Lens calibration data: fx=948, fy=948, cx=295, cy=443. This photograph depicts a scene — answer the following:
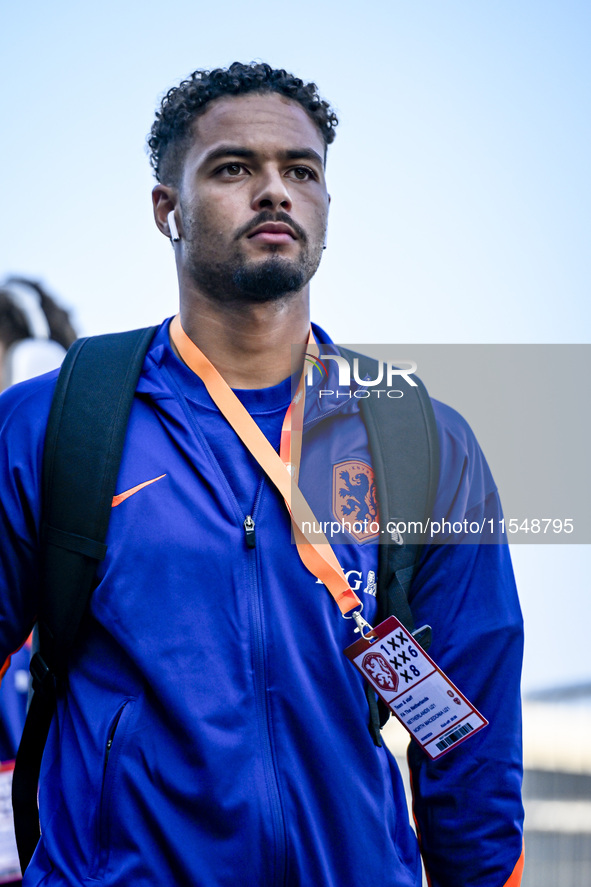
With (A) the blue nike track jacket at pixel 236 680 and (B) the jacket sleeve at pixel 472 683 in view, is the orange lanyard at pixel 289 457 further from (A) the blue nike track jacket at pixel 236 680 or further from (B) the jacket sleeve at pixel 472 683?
(B) the jacket sleeve at pixel 472 683

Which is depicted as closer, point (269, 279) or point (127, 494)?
point (127, 494)

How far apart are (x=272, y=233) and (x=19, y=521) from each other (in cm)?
93

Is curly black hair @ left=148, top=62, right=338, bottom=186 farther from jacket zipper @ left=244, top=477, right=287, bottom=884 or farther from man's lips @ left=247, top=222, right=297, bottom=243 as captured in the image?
jacket zipper @ left=244, top=477, right=287, bottom=884

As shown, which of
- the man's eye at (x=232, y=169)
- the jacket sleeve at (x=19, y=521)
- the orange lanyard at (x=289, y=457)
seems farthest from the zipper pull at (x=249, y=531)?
the man's eye at (x=232, y=169)

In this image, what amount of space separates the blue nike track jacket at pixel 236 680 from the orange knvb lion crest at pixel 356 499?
12 millimetres

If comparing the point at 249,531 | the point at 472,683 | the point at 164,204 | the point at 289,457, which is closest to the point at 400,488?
the point at 289,457

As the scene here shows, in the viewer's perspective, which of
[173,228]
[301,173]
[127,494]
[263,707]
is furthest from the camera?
[173,228]

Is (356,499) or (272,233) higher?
(272,233)

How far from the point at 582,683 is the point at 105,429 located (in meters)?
5.27

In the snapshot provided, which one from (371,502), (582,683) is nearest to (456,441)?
(371,502)

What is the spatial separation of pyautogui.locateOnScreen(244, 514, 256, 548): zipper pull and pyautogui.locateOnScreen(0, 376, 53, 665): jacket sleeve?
47 cm

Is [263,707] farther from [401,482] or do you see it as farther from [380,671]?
[401,482]

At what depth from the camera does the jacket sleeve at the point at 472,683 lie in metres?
2.24

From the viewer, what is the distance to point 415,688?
2172 millimetres
